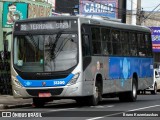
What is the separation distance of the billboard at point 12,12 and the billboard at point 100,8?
2810 centimetres

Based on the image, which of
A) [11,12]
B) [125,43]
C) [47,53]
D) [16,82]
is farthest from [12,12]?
[47,53]

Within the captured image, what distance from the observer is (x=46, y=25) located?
837 inches

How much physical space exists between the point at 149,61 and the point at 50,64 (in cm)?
965

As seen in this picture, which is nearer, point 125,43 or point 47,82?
point 47,82

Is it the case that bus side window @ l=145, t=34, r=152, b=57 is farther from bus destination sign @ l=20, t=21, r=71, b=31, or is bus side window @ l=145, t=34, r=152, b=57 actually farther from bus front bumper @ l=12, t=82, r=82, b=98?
bus front bumper @ l=12, t=82, r=82, b=98

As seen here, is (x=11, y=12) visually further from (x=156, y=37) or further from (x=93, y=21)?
(x=156, y=37)

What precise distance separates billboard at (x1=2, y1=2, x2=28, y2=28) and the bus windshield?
11612 mm

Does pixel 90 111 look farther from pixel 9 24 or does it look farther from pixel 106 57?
pixel 9 24

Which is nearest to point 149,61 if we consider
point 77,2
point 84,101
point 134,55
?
point 134,55

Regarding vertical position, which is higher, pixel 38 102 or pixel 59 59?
pixel 59 59

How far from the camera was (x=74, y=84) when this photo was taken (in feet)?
67.6

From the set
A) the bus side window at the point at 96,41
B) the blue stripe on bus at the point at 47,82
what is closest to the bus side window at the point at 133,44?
the bus side window at the point at 96,41

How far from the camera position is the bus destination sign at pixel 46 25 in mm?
21094

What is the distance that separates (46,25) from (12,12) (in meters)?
11.9
